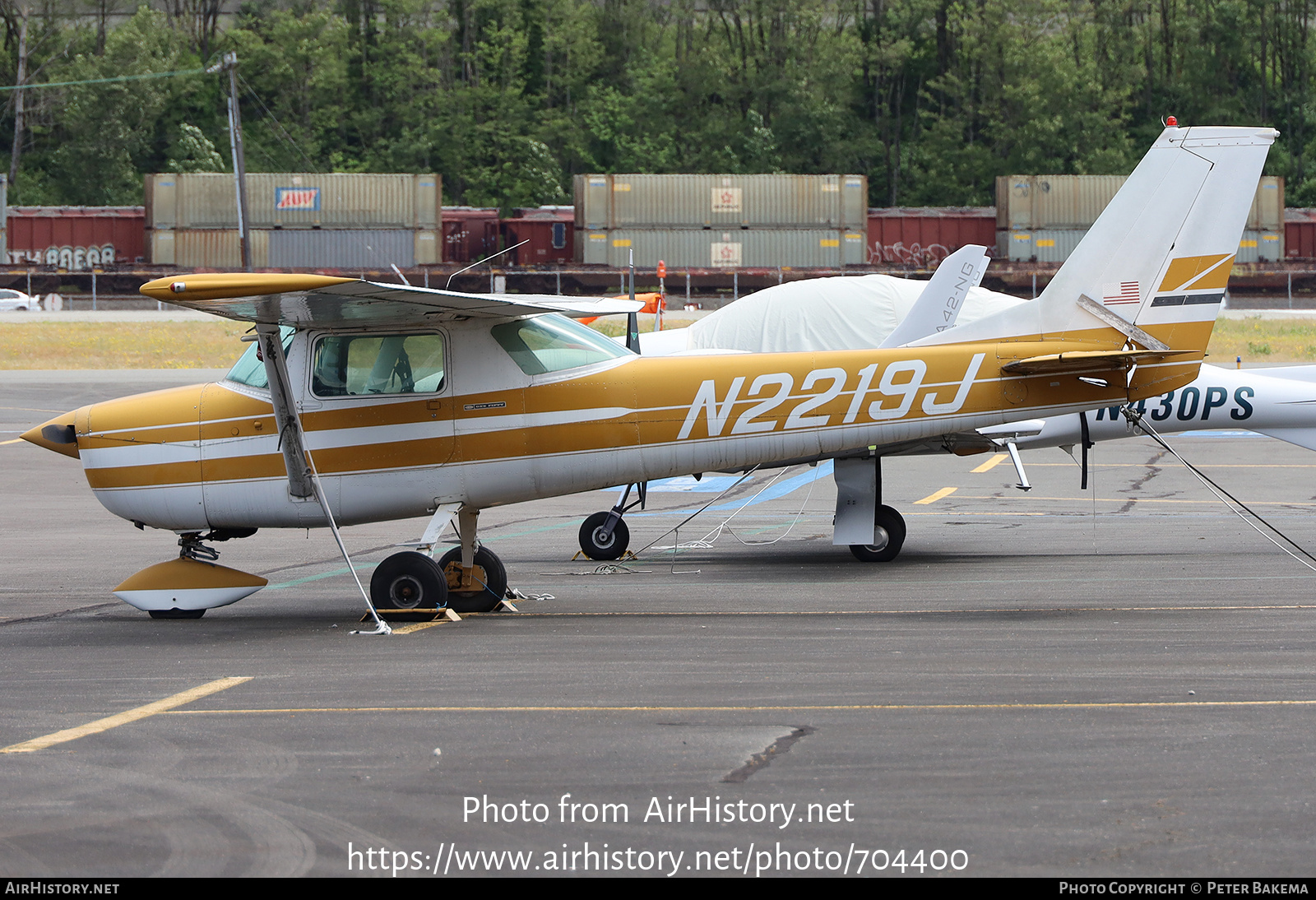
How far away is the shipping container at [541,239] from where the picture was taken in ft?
215

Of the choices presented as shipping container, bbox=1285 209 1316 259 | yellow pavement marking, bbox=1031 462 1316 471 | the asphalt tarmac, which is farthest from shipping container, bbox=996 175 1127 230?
the asphalt tarmac

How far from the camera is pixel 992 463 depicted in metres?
22.7

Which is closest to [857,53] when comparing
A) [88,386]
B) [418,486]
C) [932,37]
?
[932,37]

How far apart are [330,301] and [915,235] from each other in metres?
59.3

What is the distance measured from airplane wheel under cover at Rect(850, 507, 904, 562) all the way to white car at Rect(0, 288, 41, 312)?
167 ft

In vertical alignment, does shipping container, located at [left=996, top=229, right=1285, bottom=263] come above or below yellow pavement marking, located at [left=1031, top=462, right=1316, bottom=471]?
above

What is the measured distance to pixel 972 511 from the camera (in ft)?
56.8

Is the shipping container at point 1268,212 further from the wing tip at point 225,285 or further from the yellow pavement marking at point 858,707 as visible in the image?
the wing tip at point 225,285

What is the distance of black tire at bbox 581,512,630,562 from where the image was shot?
1386cm

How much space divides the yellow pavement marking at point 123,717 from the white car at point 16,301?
5360 centimetres

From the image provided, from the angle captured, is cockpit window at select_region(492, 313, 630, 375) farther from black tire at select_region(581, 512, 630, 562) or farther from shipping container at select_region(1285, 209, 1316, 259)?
shipping container at select_region(1285, 209, 1316, 259)

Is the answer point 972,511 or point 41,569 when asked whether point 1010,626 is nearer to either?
point 972,511

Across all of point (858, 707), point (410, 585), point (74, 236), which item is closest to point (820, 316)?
point (410, 585)

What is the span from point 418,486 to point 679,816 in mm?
5165
